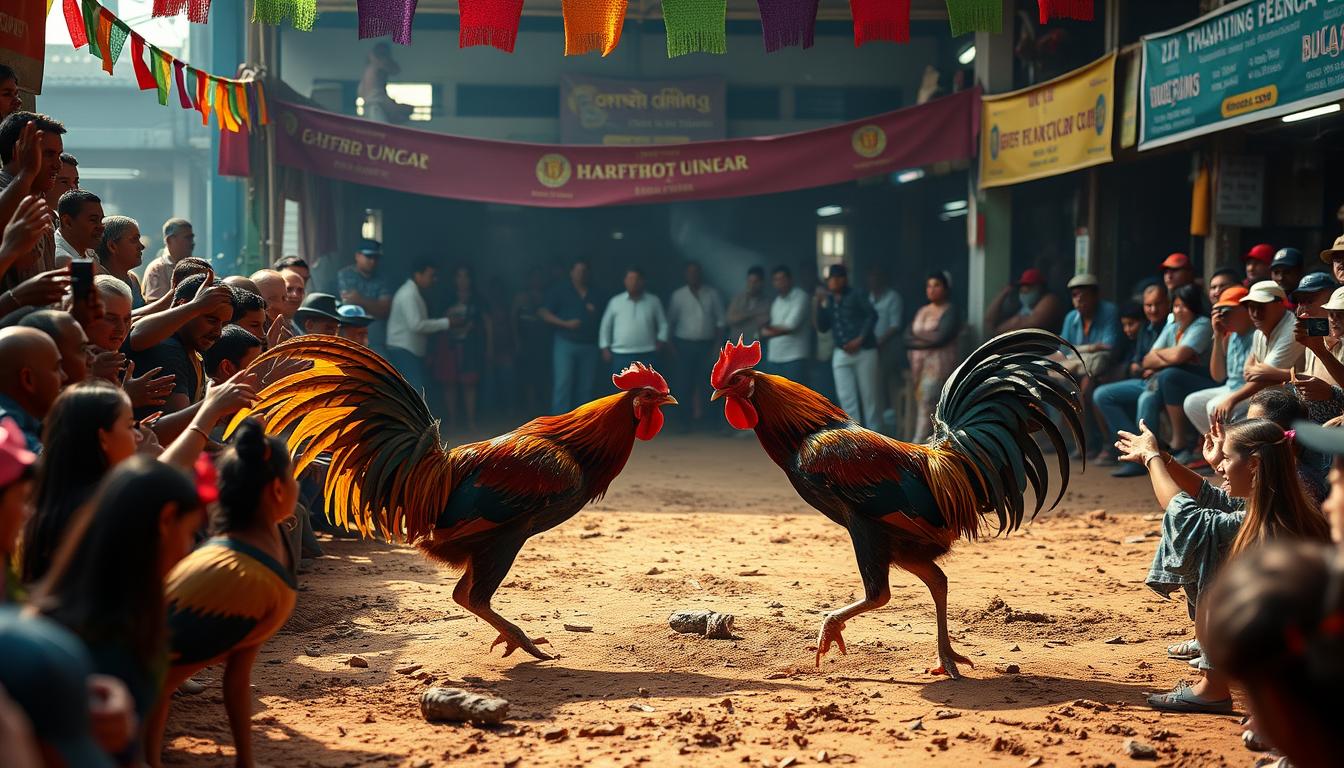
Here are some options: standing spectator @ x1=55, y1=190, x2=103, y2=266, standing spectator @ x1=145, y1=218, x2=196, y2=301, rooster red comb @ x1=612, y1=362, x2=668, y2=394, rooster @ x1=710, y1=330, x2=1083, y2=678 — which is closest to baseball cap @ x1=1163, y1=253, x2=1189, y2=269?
rooster @ x1=710, y1=330, x2=1083, y2=678

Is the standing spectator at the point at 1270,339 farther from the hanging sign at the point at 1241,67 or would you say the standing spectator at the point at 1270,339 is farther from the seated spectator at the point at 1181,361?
the seated spectator at the point at 1181,361

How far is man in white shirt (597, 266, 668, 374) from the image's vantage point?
1480 cm

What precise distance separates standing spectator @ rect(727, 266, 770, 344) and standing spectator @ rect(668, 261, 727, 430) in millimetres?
282

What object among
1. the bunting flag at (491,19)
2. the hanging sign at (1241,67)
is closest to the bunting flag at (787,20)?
the bunting flag at (491,19)

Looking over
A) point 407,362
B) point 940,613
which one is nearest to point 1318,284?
point 940,613

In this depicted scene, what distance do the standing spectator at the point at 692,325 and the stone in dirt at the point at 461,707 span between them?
36.9ft

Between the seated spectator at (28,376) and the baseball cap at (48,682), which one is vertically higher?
the seated spectator at (28,376)

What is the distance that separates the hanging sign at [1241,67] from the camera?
810 centimetres

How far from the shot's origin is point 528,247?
1886 cm

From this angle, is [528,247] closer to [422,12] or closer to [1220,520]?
[422,12]

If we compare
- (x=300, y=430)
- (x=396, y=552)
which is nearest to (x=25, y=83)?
(x=300, y=430)

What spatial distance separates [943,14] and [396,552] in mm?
10869

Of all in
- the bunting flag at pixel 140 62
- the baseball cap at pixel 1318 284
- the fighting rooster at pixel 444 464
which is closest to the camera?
the fighting rooster at pixel 444 464

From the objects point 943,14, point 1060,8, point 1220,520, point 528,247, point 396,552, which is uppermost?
point 943,14
